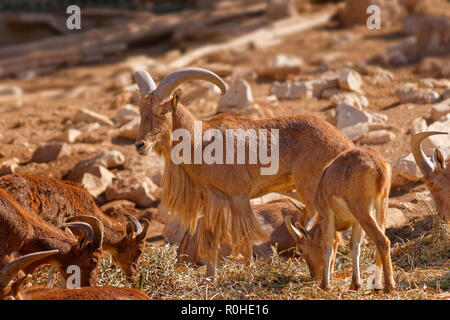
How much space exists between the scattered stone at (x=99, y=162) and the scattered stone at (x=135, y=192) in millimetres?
516

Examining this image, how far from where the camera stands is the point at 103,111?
13.8 metres

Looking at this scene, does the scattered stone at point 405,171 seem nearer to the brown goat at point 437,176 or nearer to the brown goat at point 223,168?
the brown goat at point 437,176

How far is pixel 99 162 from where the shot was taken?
36.7 feet

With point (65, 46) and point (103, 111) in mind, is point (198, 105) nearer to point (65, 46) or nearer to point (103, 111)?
point (103, 111)

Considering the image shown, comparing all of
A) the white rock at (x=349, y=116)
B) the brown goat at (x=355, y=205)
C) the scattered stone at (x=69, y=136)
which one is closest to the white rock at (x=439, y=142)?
the white rock at (x=349, y=116)

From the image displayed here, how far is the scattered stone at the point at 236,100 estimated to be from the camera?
11.9 metres

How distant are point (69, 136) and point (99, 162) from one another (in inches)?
53.0

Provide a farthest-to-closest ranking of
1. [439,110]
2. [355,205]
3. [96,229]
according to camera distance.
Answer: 1. [439,110]
2. [96,229]
3. [355,205]

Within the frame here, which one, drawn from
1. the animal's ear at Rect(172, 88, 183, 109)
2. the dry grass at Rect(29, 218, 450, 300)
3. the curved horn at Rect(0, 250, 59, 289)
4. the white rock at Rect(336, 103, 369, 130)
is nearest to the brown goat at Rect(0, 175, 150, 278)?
the dry grass at Rect(29, 218, 450, 300)

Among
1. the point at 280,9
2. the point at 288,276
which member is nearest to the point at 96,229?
the point at 288,276

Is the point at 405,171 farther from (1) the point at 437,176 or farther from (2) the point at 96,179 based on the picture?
(2) the point at 96,179
